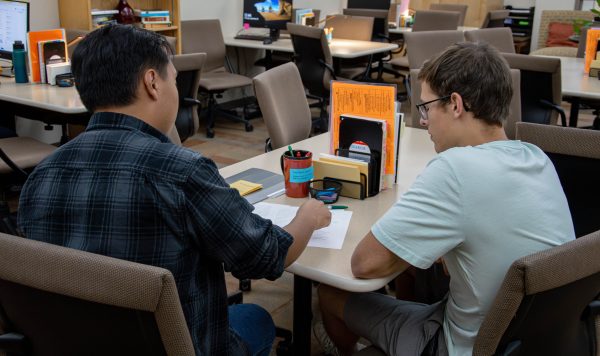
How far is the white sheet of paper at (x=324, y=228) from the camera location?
1.73m

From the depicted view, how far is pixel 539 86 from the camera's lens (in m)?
3.80

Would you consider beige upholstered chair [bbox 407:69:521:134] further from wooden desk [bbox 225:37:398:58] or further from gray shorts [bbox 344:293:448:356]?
wooden desk [bbox 225:37:398:58]

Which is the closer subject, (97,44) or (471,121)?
(97,44)

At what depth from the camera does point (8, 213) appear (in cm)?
351

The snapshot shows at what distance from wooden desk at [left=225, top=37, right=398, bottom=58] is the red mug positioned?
3.59 m

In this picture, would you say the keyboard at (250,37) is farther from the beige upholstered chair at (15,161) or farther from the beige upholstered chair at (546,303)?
the beige upholstered chair at (546,303)

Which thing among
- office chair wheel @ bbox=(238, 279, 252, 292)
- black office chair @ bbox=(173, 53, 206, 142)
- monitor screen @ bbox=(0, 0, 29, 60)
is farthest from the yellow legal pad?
monitor screen @ bbox=(0, 0, 29, 60)

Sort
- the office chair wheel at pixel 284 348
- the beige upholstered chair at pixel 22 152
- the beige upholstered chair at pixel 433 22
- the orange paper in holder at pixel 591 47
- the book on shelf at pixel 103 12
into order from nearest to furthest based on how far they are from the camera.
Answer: the office chair wheel at pixel 284 348 → the beige upholstered chair at pixel 22 152 → the orange paper in holder at pixel 591 47 → the book on shelf at pixel 103 12 → the beige upholstered chair at pixel 433 22

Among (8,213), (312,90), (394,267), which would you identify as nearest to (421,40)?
Result: (312,90)

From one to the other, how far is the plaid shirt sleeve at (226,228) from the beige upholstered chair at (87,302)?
195 millimetres

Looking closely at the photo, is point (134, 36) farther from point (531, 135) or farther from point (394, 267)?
point (531, 135)

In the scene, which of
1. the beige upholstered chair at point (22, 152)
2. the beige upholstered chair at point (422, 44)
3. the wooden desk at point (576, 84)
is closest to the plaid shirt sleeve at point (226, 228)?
the beige upholstered chair at point (22, 152)

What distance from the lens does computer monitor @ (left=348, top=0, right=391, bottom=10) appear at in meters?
7.66

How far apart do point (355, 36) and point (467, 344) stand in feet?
17.4
